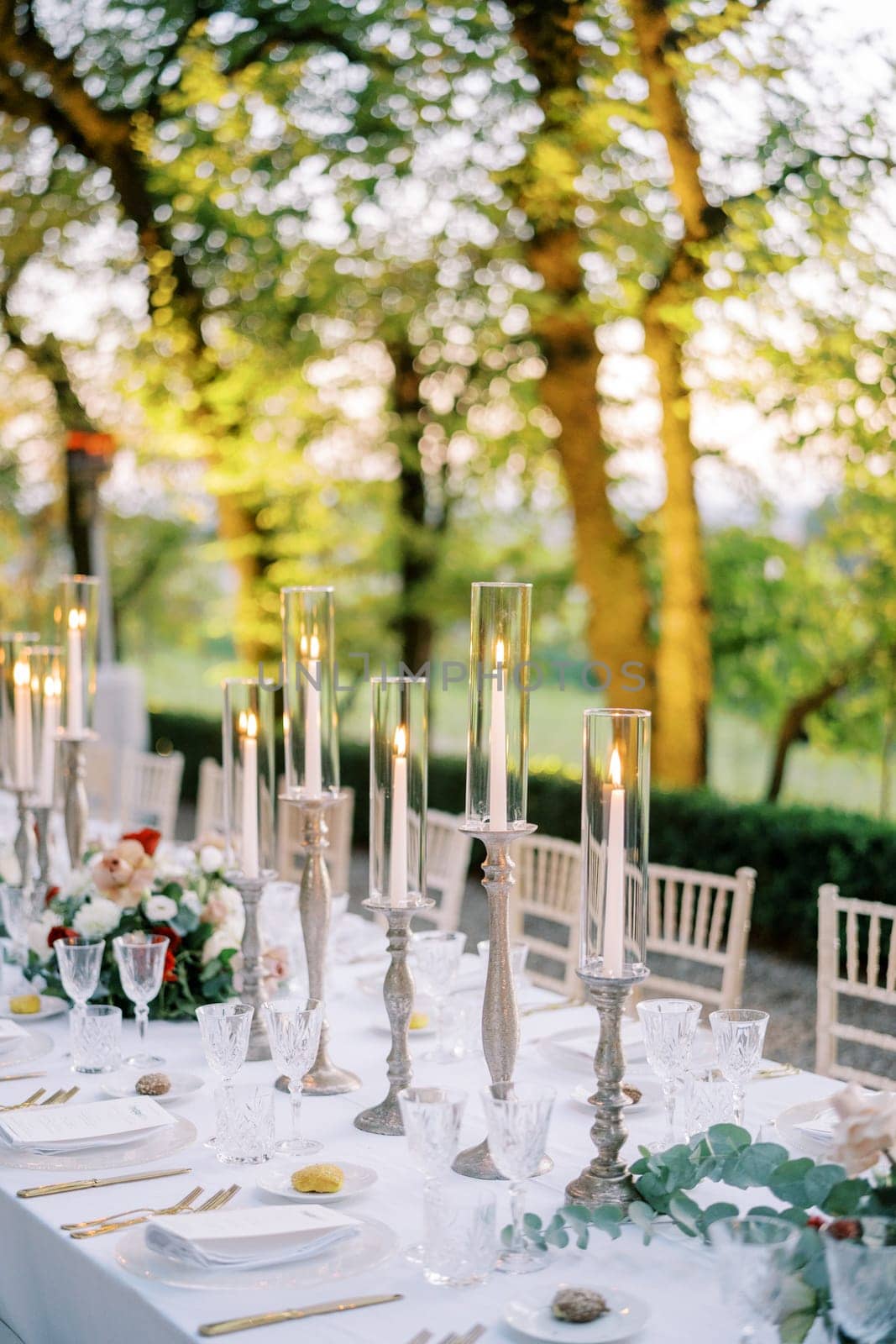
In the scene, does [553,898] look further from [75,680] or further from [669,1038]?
[669,1038]

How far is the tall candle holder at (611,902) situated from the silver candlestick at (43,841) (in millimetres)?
1982

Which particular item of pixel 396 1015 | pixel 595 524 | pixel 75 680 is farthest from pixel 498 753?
pixel 595 524

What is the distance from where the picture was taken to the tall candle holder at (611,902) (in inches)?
72.9

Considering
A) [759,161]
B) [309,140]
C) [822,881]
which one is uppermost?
[309,140]

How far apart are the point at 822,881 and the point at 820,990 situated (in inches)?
103

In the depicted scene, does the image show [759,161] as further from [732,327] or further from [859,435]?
[859,435]

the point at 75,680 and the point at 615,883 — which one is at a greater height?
the point at 75,680

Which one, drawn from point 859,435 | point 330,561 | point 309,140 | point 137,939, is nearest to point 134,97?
point 309,140

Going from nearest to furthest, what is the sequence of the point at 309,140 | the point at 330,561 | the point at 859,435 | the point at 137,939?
the point at 137,939
the point at 859,435
the point at 309,140
the point at 330,561

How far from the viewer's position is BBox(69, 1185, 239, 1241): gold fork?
178 centimetres

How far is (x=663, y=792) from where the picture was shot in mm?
6426

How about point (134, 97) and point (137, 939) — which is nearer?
point (137, 939)

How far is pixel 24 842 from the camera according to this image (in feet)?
11.7

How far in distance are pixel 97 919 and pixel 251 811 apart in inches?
18.9
